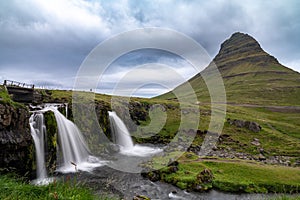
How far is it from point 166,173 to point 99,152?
1530 centimetres

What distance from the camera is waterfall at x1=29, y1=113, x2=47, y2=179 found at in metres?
24.9

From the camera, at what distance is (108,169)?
30.0 m

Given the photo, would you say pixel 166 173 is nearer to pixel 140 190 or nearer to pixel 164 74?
pixel 140 190

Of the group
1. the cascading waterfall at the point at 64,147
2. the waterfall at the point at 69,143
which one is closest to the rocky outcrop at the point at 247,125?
the cascading waterfall at the point at 64,147

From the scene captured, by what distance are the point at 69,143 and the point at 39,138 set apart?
19.5 feet

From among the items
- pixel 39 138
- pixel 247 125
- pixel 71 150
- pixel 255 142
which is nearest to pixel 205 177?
pixel 71 150

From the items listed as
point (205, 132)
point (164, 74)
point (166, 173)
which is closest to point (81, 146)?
point (166, 173)

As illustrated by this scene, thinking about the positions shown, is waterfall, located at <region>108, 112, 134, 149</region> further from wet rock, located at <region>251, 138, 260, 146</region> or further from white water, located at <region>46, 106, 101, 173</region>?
wet rock, located at <region>251, 138, 260, 146</region>

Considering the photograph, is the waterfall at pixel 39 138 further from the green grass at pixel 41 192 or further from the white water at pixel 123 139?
the green grass at pixel 41 192

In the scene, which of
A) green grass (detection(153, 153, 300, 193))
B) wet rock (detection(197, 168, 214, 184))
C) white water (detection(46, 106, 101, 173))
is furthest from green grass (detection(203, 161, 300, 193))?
white water (detection(46, 106, 101, 173))

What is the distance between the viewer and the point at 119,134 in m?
48.6

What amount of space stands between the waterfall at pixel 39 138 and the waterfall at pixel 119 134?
2078 cm

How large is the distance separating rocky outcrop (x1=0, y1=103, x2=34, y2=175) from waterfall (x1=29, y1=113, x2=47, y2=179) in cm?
101

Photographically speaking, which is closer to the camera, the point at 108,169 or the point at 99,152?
the point at 108,169
